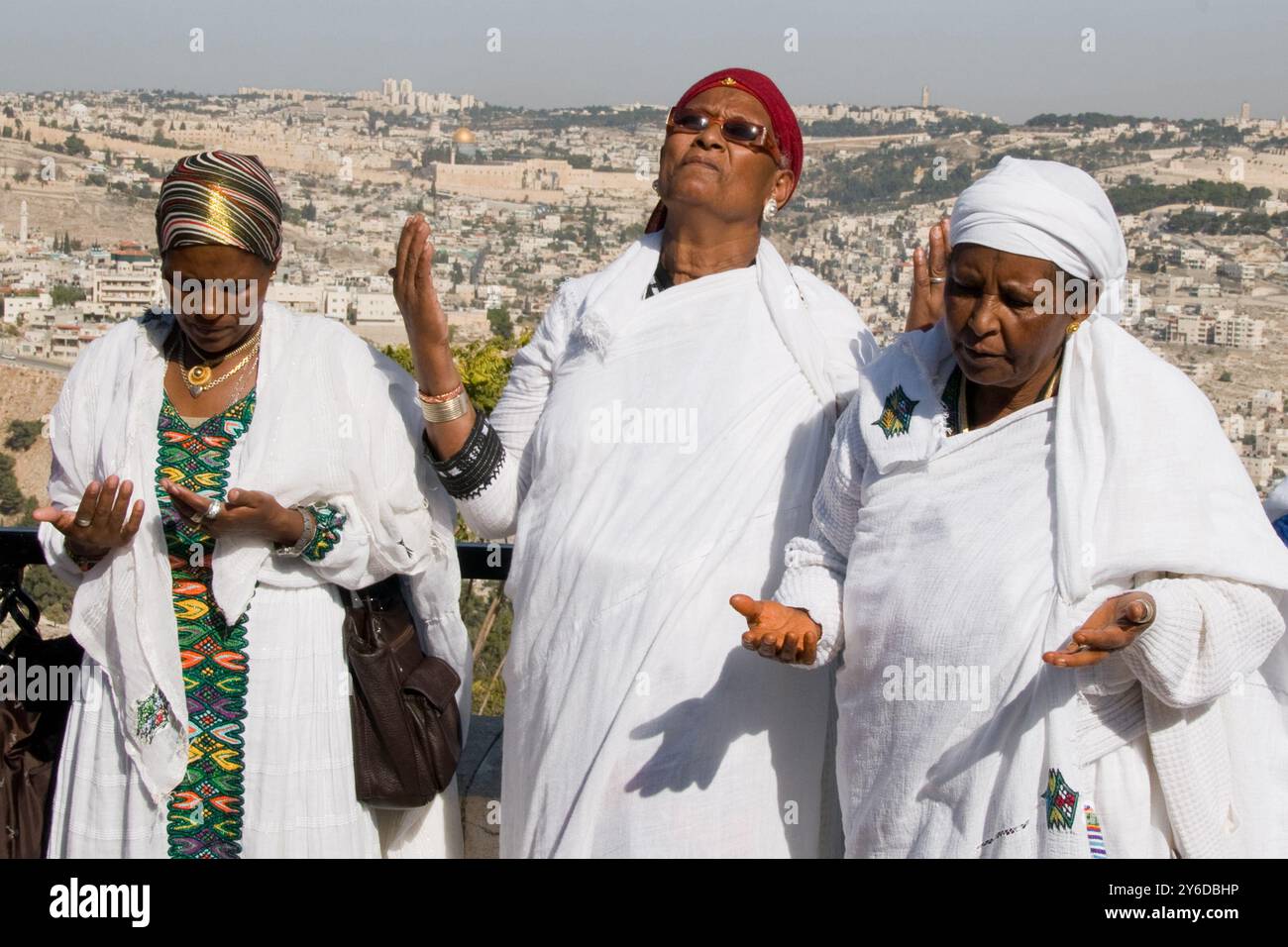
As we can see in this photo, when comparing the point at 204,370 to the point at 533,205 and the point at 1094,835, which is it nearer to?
the point at 1094,835

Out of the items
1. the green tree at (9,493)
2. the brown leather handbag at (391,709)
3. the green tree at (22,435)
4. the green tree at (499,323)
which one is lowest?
the brown leather handbag at (391,709)

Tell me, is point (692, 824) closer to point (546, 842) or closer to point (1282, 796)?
point (546, 842)

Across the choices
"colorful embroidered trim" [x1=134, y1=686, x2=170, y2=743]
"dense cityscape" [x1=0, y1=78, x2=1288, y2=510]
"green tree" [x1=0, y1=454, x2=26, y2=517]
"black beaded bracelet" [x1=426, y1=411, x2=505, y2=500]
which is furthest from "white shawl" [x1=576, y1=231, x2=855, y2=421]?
"green tree" [x1=0, y1=454, x2=26, y2=517]

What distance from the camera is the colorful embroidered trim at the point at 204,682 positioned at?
2301 mm

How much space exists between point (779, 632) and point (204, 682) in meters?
1.00

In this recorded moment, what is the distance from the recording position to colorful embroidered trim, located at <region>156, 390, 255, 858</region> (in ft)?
7.55

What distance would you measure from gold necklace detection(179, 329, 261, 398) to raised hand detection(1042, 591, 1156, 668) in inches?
57.3

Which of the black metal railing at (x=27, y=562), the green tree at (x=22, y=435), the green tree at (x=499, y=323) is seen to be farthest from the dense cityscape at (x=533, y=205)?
the black metal railing at (x=27, y=562)

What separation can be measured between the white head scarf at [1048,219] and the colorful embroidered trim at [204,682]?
4.28 ft

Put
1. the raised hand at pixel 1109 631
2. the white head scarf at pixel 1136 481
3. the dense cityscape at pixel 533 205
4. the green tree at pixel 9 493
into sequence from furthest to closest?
the dense cityscape at pixel 533 205 → the green tree at pixel 9 493 → the white head scarf at pixel 1136 481 → the raised hand at pixel 1109 631

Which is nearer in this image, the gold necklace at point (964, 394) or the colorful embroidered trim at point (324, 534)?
the gold necklace at point (964, 394)

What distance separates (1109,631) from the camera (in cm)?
166

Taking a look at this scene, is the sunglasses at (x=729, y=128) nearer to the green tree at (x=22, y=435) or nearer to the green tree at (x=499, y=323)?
the green tree at (x=499, y=323)

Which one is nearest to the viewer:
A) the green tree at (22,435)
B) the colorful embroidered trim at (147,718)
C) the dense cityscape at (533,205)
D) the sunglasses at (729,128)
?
the colorful embroidered trim at (147,718)
